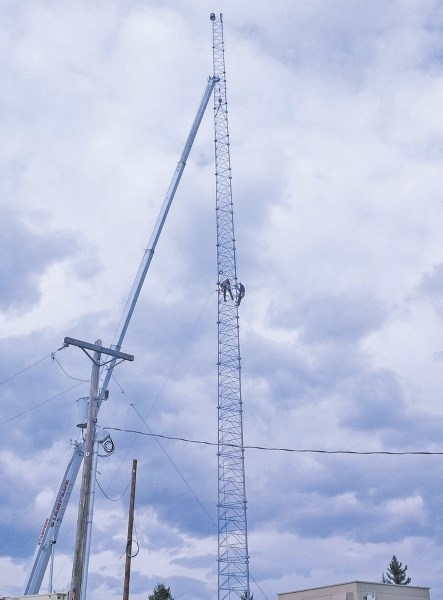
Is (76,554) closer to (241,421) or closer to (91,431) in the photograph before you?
(91,431)

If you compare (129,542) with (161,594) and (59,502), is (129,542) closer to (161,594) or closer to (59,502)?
(59,502)

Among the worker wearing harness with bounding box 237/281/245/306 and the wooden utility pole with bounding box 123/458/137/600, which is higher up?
the worker wearing harness with bounding box 237/281/245/306

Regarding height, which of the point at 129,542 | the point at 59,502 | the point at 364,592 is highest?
the point at 59,502

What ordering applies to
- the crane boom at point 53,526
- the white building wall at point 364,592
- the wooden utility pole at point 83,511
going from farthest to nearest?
the white building wall at point 364,592 < the crane boom at point 53,526 < the wooden utility pole at point 83,511

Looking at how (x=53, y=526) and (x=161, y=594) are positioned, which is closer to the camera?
(x=53, y=526)

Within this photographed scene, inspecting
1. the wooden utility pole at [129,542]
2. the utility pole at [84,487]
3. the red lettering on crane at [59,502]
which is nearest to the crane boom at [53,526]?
the red lettering on crane at [59,502]

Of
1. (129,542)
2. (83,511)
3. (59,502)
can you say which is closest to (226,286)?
(59,502)

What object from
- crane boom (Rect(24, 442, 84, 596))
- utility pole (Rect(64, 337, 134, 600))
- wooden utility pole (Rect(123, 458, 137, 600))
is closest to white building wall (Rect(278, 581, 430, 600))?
crane boom (Rect(24, 442, 84, 596))

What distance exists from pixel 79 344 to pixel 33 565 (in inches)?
905

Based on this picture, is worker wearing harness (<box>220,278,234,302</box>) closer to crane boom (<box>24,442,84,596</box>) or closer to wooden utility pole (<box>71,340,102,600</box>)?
crane boom (<box>24,442,84,596</box>)

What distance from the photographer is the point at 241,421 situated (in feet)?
219

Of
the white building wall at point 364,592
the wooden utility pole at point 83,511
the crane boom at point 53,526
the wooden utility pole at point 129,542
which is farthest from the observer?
the white building wall at point 364,592

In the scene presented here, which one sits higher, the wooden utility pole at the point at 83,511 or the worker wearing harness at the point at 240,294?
the worker wearing harness at the point at 240,294

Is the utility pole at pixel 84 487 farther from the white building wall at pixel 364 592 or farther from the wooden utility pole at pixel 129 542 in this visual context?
the white building wall at pixel 364 592
